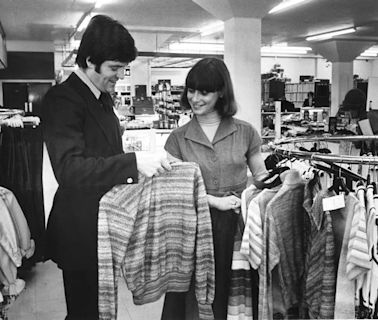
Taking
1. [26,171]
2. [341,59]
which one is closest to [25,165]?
[26,171]

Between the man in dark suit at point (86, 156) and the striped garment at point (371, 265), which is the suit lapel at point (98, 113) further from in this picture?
the striped garment at point (371, 265)

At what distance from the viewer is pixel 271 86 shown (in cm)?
933

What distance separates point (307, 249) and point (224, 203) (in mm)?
410

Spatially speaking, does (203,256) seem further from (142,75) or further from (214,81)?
(142,75)

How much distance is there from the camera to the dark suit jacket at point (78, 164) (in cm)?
169

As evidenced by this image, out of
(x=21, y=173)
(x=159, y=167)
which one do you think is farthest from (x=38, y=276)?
(x=159, y=167)

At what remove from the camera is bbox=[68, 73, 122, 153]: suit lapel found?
70.3 inches

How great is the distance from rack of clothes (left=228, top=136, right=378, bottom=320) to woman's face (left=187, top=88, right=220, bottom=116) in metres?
0.42

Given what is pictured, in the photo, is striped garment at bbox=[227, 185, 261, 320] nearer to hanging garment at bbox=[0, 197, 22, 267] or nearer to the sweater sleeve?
the sweater sleeve

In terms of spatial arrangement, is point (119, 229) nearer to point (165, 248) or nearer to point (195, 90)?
point (165, 248)

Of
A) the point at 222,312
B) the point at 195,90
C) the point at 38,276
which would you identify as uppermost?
the point at 195,90

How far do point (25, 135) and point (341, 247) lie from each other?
2.32 meters

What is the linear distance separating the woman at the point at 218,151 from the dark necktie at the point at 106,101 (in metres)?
0.42

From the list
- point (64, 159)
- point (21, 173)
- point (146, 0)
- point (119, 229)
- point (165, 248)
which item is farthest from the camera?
point (146, 0)
